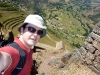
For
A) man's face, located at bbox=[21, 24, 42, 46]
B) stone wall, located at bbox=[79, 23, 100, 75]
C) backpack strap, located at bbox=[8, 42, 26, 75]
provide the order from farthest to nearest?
stone wall, located at bbox=[79, 23, 100, 75] → man's face, located at bbox=[21, 24, 42, 46] → backpack strap, located at bbox=[8, 42, 26, 75]

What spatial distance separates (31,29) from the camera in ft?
9.56

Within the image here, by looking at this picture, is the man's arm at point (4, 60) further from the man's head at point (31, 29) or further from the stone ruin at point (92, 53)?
the stone ruin at point (92, 53)

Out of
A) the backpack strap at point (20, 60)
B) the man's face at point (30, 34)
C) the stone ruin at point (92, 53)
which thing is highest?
the man's face at point (30, 34)

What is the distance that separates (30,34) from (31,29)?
75 millimetres

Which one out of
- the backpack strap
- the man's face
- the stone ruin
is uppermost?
the man's face

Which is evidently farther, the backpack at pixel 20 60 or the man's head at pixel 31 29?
the man's head at pixel 31 29


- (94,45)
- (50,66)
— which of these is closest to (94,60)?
(94,45)

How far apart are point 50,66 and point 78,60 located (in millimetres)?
2926

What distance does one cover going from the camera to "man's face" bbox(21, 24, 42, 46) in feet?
9.42

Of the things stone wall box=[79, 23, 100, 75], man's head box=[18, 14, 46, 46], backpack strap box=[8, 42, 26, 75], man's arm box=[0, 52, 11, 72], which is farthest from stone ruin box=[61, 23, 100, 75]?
man's arm box=[0, 52, 11, 72]

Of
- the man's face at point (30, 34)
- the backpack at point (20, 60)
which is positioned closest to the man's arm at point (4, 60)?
the backpack at point (20, 60)

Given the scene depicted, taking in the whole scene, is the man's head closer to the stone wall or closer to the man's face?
the man's face

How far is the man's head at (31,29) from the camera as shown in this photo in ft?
9.45

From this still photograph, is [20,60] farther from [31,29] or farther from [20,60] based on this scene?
[31,29]
